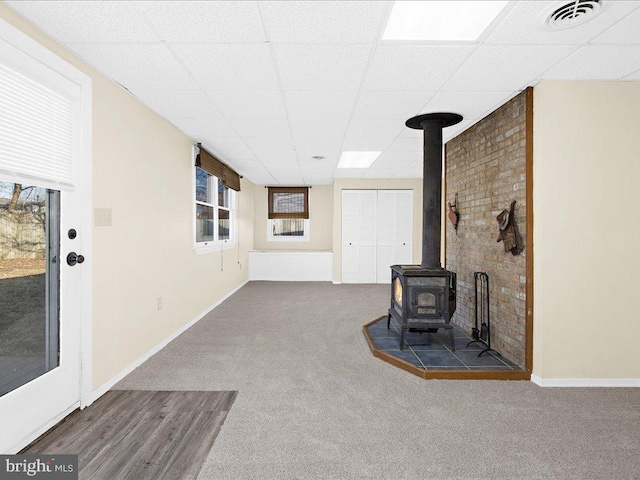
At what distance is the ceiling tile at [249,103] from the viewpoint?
2.73 metres

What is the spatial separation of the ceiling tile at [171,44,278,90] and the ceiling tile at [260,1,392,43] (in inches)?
9.0

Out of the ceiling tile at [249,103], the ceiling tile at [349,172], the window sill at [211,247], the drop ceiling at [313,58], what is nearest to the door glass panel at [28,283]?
the drop ceiling at [313,58]

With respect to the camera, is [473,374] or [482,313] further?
[482,313]

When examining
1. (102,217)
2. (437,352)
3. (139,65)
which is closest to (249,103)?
(139,65)

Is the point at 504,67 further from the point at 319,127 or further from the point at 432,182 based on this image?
the point at 319,127

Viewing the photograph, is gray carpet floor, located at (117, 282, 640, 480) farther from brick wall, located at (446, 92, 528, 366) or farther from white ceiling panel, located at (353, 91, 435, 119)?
white ceiling panel, located at (353, 91, 435, 119)

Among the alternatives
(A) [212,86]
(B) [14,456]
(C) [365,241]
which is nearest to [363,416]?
(B) [14,456]

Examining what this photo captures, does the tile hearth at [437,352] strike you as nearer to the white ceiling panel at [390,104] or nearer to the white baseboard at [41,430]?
the white ceiling panel at [390,104]

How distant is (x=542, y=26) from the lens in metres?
1.86

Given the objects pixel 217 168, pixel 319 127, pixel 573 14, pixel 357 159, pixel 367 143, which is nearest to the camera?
pixel 573 14

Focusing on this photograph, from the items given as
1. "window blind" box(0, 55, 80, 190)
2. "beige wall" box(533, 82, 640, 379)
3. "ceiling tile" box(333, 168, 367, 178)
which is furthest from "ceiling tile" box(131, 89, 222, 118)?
"ceiling tile" box(333, 168, 367, 178)

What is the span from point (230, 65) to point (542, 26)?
1.92 metres

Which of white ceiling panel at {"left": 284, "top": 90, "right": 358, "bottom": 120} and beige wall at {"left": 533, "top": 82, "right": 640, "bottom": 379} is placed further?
white ceiling panel at {"left": 284, "top": 90, "right": 358, "bottom": 120}

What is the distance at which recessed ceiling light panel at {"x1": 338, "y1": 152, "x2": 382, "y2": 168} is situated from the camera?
493 cm
